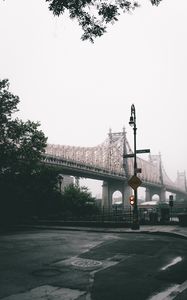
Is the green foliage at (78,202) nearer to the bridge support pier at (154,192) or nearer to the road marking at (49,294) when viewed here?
the road marking at (49,294)

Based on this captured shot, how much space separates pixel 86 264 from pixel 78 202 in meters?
36.6

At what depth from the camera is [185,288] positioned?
6605 millimetres

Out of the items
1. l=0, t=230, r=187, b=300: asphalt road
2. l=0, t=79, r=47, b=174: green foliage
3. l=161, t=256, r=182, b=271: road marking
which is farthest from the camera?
l=0, t=79, r=47, b=174: green foliage

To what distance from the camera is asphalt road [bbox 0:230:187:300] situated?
249 inches

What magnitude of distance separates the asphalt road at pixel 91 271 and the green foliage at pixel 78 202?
3130 centimetres

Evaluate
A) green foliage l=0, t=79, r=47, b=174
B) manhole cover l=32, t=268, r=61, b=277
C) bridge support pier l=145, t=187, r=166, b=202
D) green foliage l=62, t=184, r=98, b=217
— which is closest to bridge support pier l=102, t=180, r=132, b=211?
bridge support pier l=145, t=187, r=166, b=202

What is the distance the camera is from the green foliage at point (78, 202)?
43.9 meters

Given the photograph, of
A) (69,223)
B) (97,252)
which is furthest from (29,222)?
(97,252)

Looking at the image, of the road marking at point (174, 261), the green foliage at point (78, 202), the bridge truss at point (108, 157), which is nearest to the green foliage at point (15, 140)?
the green foliage at point (78, 202)

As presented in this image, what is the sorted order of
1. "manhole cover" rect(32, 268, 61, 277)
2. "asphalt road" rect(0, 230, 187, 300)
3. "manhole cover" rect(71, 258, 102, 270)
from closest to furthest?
"asphalt road" rect(0, 230, 187, 300), "manhole cover" rect(32, 268, 61, 277), "manhole cover" rect(71, 258, 102, 270)

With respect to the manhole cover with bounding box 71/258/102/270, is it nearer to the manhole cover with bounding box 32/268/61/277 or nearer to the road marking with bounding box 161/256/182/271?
the manhole cover with bounding box 32/268/61/277

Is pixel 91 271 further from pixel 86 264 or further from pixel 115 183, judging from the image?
pixel 115 183

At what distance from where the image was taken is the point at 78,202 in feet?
149

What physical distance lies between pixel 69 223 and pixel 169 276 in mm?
17685
